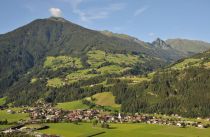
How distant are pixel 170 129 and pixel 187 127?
11.3 metres

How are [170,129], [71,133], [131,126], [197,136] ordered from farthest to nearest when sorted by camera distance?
1. [131,126]
2. [170,129]
3. [71,133]
4. [197,136]

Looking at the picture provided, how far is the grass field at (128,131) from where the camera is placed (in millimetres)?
158125

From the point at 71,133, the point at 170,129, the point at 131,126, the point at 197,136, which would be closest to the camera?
the point at 197,136

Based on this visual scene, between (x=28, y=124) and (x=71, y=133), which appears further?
(x=28, y=124)

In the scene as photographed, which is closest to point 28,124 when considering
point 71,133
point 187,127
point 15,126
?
point 15,126

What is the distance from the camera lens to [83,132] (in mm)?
164625

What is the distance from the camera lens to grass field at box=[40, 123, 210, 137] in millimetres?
158125

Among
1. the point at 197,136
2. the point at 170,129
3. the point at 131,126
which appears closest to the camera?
the point at 197,136

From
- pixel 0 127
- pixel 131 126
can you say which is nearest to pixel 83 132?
pixel 131 126

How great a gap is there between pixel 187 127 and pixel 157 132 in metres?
22.5

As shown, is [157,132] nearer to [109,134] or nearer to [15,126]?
[109,134]

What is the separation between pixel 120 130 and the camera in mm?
172875

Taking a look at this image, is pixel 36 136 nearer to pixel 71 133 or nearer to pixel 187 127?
pixel 71 133

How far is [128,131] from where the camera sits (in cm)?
16925
